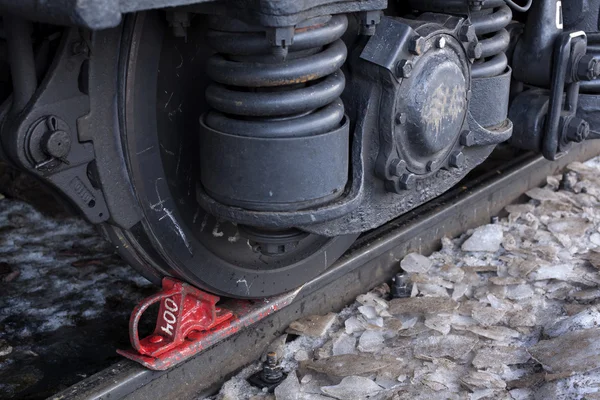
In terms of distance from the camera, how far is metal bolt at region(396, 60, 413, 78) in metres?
2.22

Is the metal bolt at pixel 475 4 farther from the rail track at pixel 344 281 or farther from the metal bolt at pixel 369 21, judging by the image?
the rail track at pixel 344 281

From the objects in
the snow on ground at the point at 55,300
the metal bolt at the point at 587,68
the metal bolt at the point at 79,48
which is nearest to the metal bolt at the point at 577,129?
the metal bolt at the point at 587,68

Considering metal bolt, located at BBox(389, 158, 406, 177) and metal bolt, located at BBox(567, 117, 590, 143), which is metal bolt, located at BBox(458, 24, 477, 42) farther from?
metal bolt, located at BBox(567, 117, 590, 143)

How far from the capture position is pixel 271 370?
265 cm

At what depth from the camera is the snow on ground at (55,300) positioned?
105 inches

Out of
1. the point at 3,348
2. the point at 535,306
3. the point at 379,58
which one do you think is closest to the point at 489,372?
the point at 535,306

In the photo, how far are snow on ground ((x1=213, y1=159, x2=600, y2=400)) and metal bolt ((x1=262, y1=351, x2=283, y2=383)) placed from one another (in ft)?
0.16

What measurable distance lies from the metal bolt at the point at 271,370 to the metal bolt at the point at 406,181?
0.73m

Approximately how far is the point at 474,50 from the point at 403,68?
0.38m

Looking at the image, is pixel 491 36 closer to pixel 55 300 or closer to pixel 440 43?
pixel 440 43

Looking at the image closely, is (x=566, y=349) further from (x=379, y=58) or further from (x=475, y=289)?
(x=379, y=58)

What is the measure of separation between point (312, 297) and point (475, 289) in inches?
28.7

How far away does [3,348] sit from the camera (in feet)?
9.09

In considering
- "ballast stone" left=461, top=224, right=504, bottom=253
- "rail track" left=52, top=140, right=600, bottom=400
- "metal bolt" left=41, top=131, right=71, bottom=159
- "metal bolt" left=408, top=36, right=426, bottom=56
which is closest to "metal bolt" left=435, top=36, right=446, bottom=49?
"metal bolt" left=408, top=36, right=426, bottom=56
